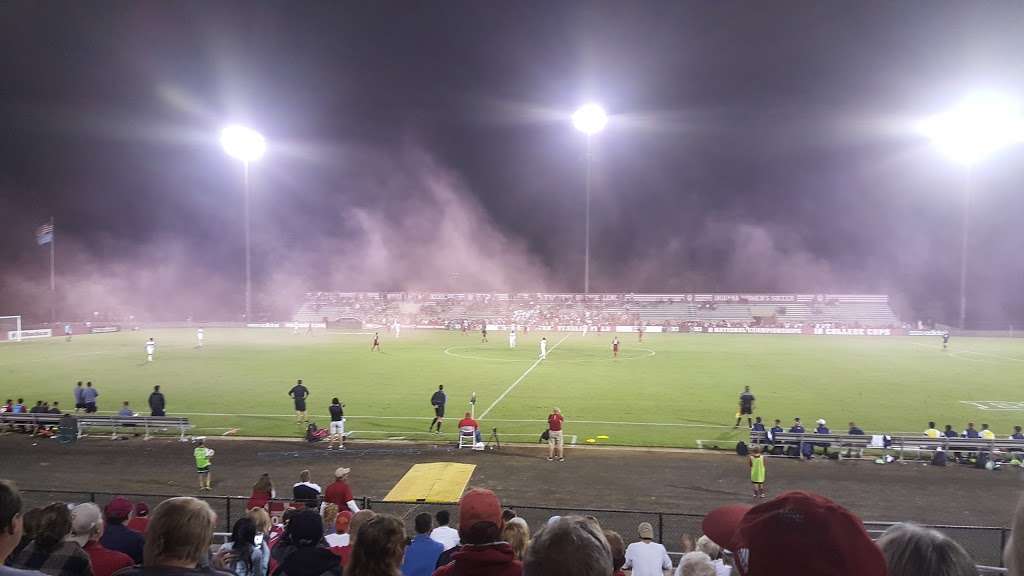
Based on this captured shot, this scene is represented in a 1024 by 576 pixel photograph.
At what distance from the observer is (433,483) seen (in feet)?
46.6

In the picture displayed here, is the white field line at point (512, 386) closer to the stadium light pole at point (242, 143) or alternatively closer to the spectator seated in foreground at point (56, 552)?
the spectator seated in foreground at point (56, 552)

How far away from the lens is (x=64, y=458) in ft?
54.3

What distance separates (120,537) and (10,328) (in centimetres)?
6849

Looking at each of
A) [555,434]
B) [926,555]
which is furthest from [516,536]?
[555,434]

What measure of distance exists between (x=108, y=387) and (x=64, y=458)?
13047mm

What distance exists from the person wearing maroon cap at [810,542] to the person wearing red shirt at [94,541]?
15.1ft

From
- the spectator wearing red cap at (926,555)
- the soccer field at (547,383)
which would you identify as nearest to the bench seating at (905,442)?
the soccer field at (547,383)

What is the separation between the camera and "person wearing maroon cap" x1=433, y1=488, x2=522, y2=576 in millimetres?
2912

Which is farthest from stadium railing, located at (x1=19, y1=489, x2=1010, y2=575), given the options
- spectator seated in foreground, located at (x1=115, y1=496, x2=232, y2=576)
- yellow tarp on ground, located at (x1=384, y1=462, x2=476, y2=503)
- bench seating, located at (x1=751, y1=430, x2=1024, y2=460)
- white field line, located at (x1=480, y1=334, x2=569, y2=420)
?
white field line, located at (x1=480, y1=334, x2=569, y2=420)

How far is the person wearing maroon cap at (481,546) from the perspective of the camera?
9.55 feet

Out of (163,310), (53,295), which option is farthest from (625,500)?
(163,310)

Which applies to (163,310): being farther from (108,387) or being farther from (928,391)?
(928,391)

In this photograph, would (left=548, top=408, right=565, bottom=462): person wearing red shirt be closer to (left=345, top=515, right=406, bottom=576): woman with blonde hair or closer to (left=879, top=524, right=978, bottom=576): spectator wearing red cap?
(left=345, top=515, right=406, bottom=576): woman with blonde hair

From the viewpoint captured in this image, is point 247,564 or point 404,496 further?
point 404,496
